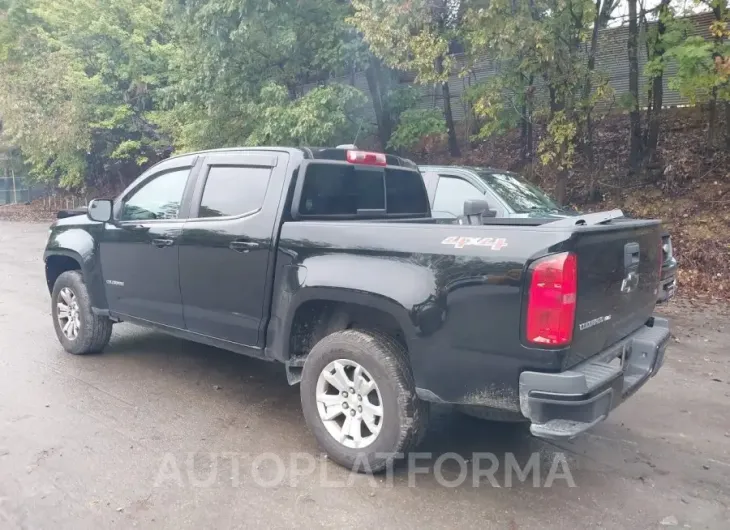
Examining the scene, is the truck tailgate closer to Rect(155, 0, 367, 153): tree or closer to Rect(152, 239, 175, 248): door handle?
Rect(152, 239, 175, 248): door handle

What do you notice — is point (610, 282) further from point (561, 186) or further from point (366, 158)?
point (561, 186)

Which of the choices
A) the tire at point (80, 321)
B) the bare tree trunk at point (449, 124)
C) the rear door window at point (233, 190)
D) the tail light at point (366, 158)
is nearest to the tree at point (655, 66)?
the bare tree trunk at point (449, 124)

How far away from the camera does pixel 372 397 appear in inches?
150

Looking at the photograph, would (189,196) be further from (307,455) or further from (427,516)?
(427,516)

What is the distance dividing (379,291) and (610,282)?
1267 millimetres

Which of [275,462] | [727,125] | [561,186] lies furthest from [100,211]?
[727,125]

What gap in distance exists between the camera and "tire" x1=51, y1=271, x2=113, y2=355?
6.00 m

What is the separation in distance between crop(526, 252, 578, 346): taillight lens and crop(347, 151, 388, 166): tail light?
202 centimetres

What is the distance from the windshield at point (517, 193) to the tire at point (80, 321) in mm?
4775

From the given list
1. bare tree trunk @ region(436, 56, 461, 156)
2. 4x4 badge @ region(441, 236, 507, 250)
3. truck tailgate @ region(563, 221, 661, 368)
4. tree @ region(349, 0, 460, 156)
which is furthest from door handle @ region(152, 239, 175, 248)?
bare tree trunk @ region(436, 56, 461, 156)

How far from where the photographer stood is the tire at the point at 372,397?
3.60m

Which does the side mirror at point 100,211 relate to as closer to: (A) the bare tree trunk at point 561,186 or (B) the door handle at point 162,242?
(B) the door handle at point 162,242

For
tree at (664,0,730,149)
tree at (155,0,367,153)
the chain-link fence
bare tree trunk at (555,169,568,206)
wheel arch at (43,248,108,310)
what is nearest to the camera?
wheel arch at (43,248,108,310)

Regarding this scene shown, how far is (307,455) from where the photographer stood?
4078 mm
